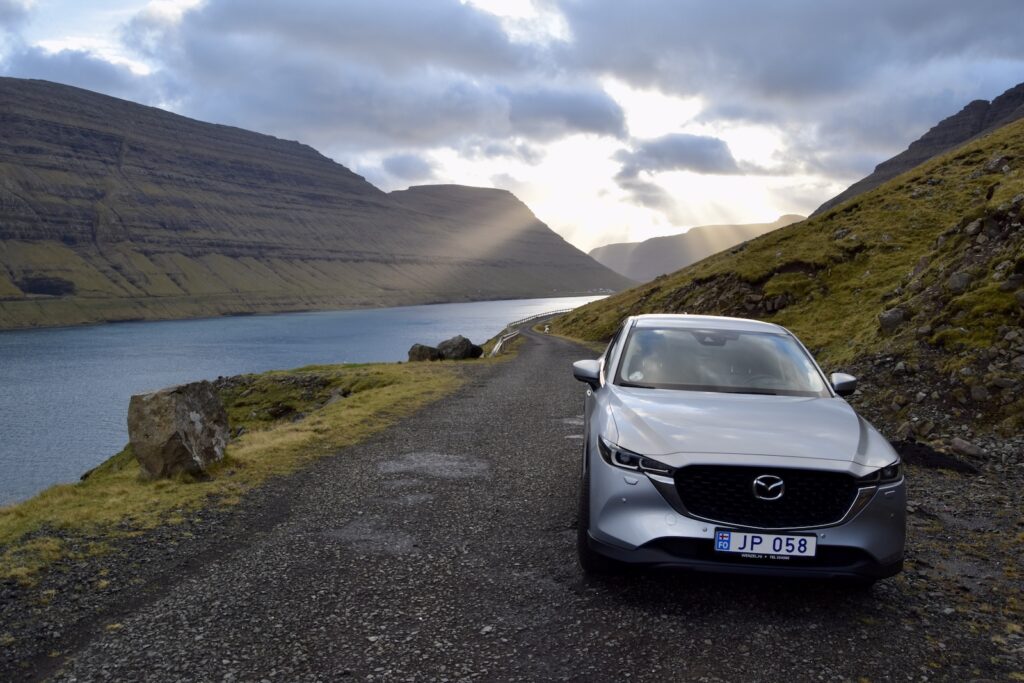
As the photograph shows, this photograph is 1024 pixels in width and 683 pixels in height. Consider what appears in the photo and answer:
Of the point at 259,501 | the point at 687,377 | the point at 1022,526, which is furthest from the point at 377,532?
the point at 1022,526

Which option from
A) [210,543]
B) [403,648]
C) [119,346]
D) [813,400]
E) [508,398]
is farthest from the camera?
[119,346]

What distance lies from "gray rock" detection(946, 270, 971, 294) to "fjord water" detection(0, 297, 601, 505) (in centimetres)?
3629

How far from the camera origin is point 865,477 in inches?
192

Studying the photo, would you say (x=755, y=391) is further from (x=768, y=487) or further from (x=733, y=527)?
(x=733, y=527)

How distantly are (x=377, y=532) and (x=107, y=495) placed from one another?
4.62 metres

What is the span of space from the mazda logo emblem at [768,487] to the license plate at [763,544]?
273mm

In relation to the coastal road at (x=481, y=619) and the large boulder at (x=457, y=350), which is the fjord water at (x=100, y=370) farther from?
the coastal road at (x=481, y=619)

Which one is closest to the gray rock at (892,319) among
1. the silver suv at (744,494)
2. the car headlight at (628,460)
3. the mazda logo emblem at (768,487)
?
the silver suv at (744,494)

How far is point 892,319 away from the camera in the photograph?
615 inches

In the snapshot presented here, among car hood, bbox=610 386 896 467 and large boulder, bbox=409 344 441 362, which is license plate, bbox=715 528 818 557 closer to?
car hood, bbox=610 386 896 467

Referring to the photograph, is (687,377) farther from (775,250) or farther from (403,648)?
(775,250)

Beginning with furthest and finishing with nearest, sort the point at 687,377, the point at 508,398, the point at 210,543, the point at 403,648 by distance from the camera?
the point at 508,398 < the point at 210,543 < the point at 687,377 < the point at 403,648

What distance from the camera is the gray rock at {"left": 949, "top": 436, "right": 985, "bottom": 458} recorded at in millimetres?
10031

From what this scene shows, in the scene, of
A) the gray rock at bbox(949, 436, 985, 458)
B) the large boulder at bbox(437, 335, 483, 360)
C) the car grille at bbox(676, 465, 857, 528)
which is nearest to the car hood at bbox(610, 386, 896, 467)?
the car grille at bbox(676, 465, 857, 528)
